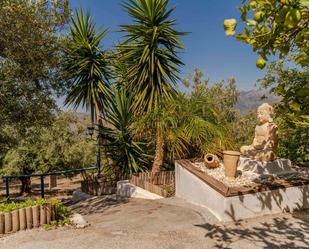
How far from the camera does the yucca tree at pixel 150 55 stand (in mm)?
9719

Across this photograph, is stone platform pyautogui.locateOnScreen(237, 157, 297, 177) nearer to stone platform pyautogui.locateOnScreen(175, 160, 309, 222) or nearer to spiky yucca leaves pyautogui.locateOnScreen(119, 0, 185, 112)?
stone platform pyautogui.locateOnScreen(175, 160, 309, 222)

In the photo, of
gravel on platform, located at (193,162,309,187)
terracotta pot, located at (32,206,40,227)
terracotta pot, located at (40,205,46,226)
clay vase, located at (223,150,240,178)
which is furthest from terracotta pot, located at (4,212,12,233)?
clay vase, located at (223,150,240,178)

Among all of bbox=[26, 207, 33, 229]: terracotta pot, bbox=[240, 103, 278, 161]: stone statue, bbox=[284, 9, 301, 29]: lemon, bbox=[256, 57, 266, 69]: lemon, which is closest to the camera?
bbox=[284, 9, 301, 29]: lemon

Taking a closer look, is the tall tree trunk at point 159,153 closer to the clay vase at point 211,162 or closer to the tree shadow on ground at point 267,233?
the clay vase at point 211,162

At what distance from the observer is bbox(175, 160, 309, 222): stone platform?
5836 mm

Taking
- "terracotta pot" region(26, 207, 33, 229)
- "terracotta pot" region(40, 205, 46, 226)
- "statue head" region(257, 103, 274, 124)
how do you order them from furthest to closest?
"statue head" region(257, 103, 274, 124)
"terracotta pot" region(40, 205, 46, 226)
"terracotta pot" region(26, 207, 33, 229)

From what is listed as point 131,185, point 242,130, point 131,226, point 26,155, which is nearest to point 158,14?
point 131,185

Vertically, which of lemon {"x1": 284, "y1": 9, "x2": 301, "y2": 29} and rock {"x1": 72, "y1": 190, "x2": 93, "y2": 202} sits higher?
lemon {"x1": 284, "y1": 9, "x2": 301, "y2": 29}

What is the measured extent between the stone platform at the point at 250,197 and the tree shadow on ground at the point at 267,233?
0.29 meters

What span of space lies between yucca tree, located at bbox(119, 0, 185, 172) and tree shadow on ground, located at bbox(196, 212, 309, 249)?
4.40 metres

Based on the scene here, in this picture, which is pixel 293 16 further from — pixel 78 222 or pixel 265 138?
pixel 265 138

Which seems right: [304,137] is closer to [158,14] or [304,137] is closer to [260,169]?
[260,169]

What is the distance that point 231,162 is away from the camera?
22.5 ft

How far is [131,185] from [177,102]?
11.2ft
